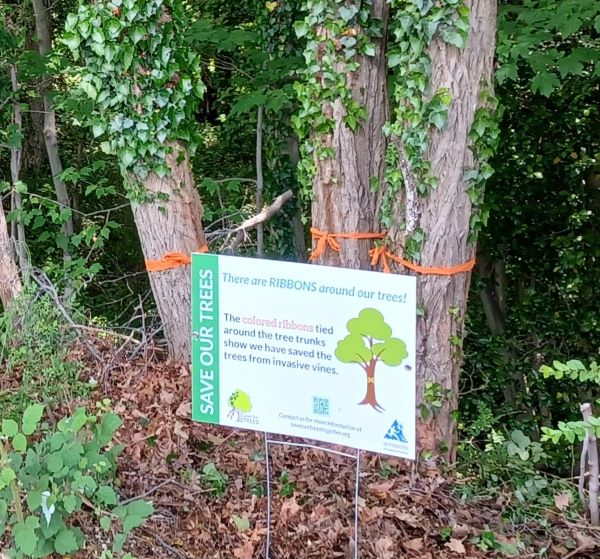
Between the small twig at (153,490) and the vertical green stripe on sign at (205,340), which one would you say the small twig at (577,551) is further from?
the small twig at (153,490)

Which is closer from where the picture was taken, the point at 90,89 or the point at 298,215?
the point at 90,89

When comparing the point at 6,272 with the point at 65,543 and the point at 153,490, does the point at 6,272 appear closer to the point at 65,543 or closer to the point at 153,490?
the point at 153,490

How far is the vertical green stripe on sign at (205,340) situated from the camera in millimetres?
2947

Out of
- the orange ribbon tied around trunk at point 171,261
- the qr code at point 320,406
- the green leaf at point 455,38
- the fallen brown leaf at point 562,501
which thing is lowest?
the fallen brown leaf at point 562,501

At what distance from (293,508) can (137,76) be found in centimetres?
241

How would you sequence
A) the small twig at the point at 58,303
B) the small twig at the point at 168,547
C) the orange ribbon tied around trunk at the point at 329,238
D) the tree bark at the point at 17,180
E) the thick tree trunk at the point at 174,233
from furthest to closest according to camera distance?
the tree bark at the point at 17,180
the small twig at the point at 58,303
the thick tree trunk at the point at 174,233
the orange ribbon tied around trunk at the point at 329,238
the small twig at the point at 168,547

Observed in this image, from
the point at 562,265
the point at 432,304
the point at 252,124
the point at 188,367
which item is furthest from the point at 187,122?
the point at 562,265

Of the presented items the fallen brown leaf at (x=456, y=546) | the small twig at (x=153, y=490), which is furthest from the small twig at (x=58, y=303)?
the fallen brown leaf at (x=456, y=546)

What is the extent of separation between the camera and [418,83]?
2943mm

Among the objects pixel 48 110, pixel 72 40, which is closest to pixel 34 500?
pixel 72 40

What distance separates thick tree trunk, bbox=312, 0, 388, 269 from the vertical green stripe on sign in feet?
2.74

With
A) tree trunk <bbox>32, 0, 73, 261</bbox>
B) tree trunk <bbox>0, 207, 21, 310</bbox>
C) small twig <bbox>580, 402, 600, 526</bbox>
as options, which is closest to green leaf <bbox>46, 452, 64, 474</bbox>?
small twig <bbox>580, 402, 600, 526</bbox>

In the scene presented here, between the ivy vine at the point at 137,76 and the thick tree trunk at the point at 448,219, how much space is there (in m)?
1.46

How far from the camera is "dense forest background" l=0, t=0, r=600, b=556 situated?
4.33 metres
